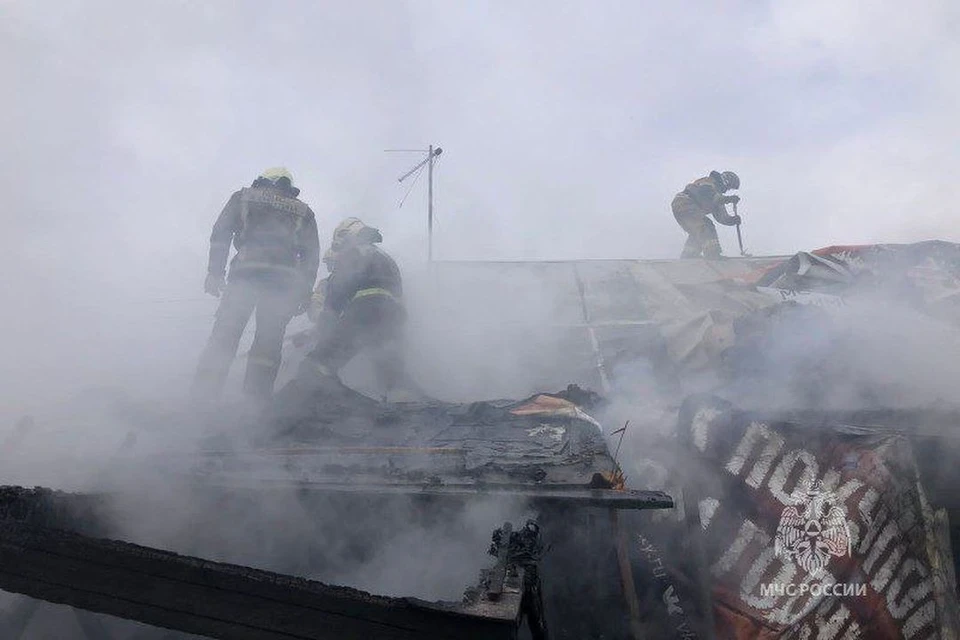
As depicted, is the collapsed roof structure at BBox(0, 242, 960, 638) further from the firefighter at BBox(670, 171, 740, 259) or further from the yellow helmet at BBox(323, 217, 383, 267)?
the firefighter at BBox(670, 171, 740, 259)

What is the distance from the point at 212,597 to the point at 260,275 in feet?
13.6

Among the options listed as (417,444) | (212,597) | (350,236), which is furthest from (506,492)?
(350,236)

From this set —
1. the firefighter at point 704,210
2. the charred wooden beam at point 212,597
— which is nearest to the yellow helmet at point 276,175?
the charred wooden beam at point 212,597

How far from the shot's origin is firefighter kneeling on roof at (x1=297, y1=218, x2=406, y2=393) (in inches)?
247

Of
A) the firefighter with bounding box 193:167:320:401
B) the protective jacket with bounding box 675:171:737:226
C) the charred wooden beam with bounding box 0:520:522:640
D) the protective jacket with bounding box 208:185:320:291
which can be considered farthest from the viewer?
the protective jacket with bounding box 675:171:737:226

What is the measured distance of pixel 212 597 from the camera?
1888 millimetres

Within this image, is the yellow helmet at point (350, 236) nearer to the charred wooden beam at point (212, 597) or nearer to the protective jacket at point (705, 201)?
the charred wooden beam at point (212, 597)

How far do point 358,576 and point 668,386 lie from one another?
4.26 metres

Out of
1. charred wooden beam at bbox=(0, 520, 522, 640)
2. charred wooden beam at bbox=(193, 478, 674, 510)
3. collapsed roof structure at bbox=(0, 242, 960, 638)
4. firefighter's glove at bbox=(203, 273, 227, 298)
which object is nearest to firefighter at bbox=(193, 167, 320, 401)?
firefighter's glove at bbox=(203, 273, 227, 298)

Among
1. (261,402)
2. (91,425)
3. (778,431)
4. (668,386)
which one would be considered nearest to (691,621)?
(778,431)

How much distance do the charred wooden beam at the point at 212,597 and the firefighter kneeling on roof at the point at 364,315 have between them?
12.6ft

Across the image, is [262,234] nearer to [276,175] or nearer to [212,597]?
[276,175]

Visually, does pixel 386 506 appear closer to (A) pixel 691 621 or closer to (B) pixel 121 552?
(B) pixel 121 552

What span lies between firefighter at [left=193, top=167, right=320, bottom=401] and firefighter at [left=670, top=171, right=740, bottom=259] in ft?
29.3
